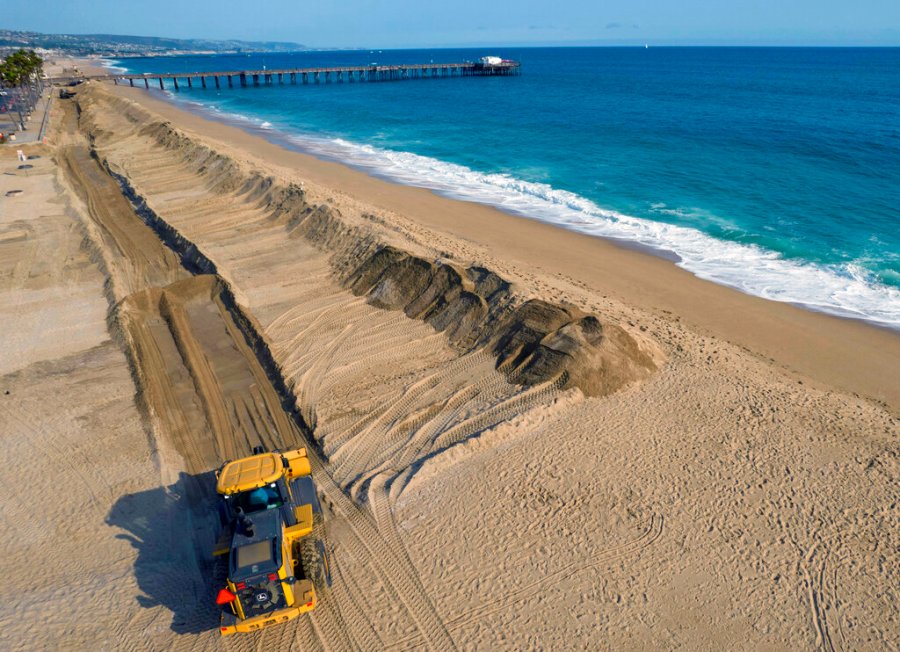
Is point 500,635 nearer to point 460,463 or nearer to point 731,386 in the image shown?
point 460,463

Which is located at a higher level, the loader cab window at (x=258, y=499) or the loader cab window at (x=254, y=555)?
the loader cab window at (x=258, y=499)

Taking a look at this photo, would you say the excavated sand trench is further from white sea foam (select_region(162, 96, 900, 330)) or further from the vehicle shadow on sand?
white sea foam (select_region(162, 96, 900, 330))

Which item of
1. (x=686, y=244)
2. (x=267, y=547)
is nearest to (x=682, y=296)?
(x=686, y=244)

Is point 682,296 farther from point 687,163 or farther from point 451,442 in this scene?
point 687,163

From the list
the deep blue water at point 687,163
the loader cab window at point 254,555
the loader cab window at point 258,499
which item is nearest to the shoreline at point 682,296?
the deep blue water at point 687,163

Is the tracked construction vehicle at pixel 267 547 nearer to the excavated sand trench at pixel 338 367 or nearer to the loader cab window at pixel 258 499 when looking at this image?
the loader cab window at pixel 258 499
